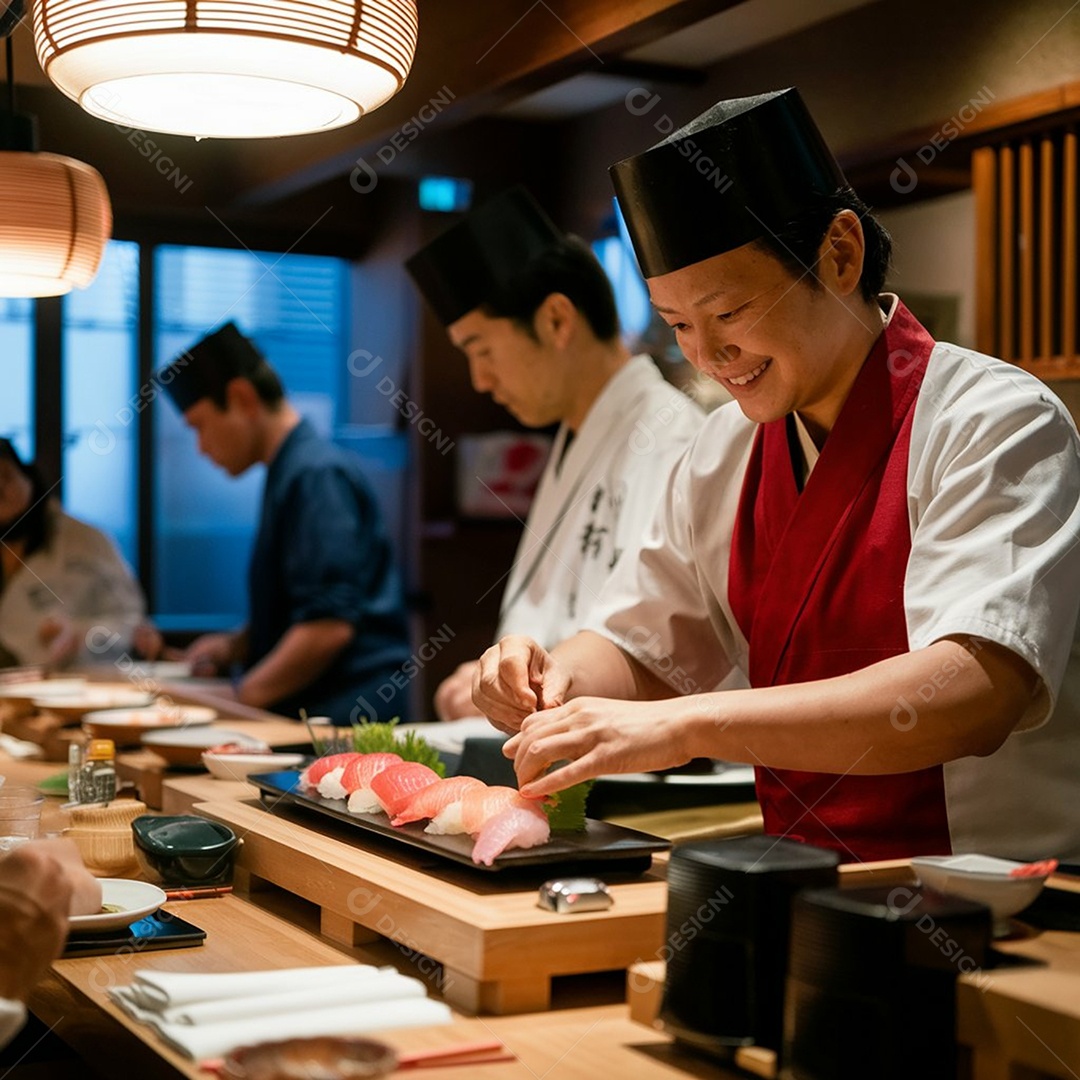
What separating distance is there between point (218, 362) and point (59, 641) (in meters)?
1.15

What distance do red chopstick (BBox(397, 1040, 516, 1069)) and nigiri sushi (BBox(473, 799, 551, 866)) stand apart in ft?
0.99

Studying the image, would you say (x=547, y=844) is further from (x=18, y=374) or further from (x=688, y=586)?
(x=18, y=374)

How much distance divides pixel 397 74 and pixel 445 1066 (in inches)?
52.8

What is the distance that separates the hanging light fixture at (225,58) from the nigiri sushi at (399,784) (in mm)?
959

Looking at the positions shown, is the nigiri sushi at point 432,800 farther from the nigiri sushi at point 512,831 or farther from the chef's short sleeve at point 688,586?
the chef's short sleeve at point 688,586

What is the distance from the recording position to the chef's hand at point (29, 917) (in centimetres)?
137

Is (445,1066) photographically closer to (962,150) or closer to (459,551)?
(962,150)

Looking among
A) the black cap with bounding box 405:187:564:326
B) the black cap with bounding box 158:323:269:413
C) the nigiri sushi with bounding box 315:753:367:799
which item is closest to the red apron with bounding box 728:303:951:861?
the nigiri sushi with bounding box 315:753:367:799

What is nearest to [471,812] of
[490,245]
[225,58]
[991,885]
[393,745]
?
[393,745]

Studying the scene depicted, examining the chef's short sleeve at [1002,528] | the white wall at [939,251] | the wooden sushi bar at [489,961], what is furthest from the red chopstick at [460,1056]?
the white wall at [939,251]

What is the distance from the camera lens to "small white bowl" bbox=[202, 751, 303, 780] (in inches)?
100

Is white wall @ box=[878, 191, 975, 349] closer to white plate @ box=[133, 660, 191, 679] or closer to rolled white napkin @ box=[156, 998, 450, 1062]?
white plate @ box=[133, 660, 191, 679]

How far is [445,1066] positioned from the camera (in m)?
1.34

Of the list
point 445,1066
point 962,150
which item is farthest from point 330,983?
point 962,150
